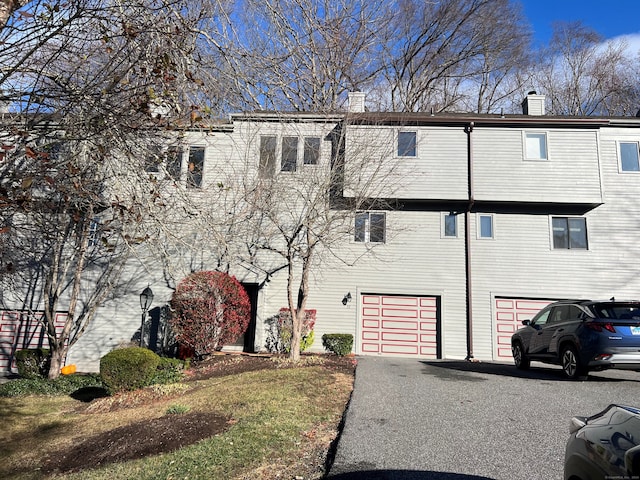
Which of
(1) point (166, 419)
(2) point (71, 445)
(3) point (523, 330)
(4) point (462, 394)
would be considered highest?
(3) point (523, 330)

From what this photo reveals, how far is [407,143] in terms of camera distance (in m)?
15.8

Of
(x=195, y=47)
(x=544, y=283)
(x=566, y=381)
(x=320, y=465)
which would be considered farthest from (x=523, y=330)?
(x=195, y=47)

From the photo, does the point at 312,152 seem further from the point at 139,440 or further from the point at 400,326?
the point at 139,440

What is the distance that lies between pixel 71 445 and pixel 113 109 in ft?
15.6

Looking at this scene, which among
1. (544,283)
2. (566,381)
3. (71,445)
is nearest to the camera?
(71,445)

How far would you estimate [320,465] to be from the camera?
4.20 metres

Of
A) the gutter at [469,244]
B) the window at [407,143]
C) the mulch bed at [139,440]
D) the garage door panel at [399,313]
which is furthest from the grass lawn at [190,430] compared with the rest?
the window at [407,143]

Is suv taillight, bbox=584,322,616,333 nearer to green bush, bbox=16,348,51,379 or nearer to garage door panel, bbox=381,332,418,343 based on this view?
garage door panel, bbox=381,332,418,343

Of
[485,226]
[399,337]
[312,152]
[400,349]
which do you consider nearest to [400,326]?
[399,337]

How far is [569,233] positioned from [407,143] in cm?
642

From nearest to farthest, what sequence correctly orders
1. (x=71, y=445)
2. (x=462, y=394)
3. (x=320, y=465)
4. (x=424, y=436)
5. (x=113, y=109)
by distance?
(x=320, y=465) → (x=424, y=436) → (x=113, y=109) → (x=71, y=445) → (x=462, y=394)

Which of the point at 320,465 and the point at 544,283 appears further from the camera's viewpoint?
the point at 544,283

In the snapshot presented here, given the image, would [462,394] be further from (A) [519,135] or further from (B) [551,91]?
(B) [551,91]

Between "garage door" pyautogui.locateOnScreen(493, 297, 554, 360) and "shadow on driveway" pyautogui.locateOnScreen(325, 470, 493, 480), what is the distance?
11938 mm
